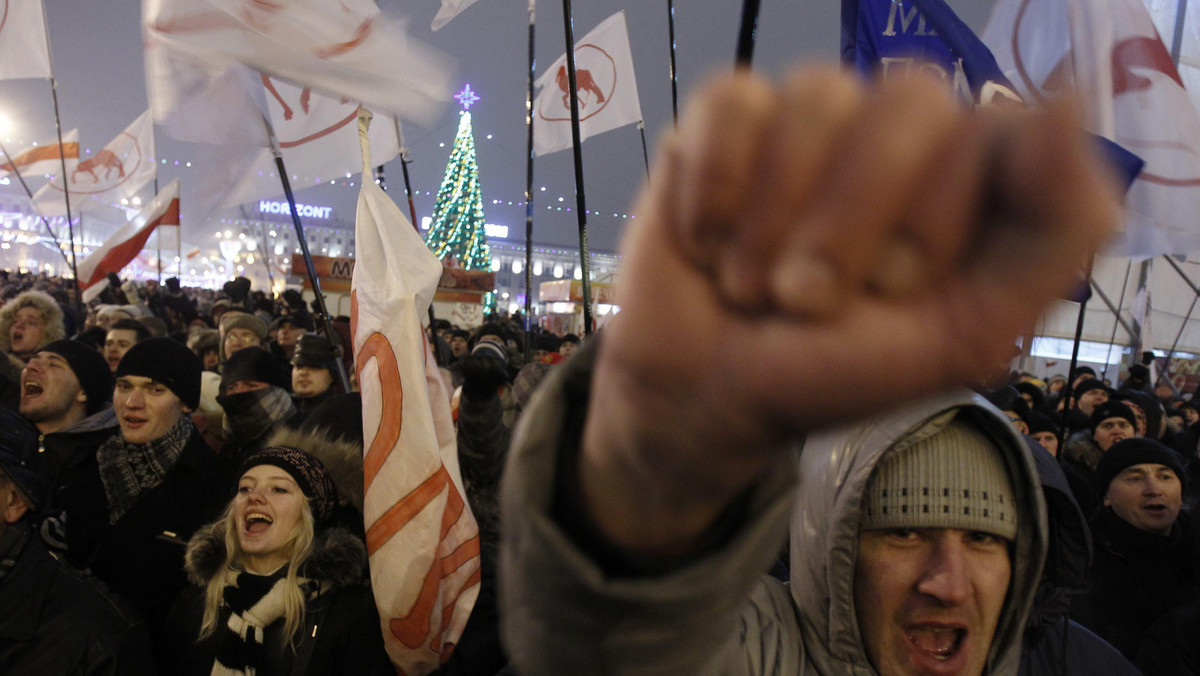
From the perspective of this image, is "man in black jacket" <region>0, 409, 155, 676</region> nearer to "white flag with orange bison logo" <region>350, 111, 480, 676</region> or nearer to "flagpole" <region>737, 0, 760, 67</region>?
"white flag with orange bison logo" <region>350, 111, 480, 676</region>

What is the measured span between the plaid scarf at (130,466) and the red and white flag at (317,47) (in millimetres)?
1661

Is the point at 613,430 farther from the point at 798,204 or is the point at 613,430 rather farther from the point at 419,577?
the point at 419,577

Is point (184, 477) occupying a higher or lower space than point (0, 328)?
lower

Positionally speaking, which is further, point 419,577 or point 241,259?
point 241,259

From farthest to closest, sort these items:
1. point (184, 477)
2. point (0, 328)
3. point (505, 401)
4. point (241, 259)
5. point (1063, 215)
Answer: point (241, 259)
point (0, 328)
point (505, 401)
point (184, 477)
point (1063, 215)

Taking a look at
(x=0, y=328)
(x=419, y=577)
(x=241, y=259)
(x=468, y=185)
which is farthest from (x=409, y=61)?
(x=241, y=259)

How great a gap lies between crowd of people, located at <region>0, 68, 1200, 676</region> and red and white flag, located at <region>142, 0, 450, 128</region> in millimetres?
1050

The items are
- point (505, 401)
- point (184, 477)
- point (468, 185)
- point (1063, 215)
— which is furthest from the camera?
point (468, 185)

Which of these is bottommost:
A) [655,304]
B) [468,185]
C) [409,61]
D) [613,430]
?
[613,430]

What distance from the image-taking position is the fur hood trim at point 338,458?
8.82 feet

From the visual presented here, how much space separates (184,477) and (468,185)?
3303 centimetres

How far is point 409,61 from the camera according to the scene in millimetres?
2639

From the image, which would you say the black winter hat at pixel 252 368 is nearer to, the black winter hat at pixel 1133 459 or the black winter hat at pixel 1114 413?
the black winter hat at pixel 1133 459

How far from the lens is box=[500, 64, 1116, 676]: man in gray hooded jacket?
35cm
